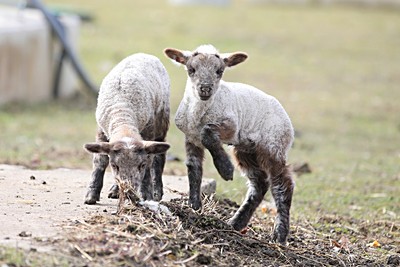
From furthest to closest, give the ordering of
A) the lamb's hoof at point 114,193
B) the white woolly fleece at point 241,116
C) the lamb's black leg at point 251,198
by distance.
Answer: the lamb's hoof at point 114,193, the lamb's black leg at point 251,198, the white woolly fleece at point 241,116

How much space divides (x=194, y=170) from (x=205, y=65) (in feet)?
3.16

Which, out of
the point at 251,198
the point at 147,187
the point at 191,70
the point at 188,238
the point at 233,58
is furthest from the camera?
the point at 251,198

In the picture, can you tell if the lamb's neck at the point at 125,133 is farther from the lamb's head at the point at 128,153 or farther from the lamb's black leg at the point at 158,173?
the lamb's black leg at the point at 158,173

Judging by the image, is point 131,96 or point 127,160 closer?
point 127,160

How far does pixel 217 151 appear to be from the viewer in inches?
325

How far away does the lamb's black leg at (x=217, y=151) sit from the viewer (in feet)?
27.0

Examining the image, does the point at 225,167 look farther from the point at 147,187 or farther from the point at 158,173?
the point at 158,173

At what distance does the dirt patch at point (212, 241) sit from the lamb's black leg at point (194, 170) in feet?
0.49

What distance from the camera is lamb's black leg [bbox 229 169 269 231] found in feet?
29.0

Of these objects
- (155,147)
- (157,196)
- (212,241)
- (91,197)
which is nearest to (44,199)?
(91,197)

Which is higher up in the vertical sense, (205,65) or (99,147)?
(205,65)

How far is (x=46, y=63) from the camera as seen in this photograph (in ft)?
61.1

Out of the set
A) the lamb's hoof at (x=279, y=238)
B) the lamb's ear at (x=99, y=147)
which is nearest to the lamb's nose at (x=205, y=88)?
the lamb's ear at (x=99, y=147)

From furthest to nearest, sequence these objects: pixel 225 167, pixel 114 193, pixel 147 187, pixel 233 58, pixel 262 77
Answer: pixel 262 77 < pixel 114 193 < pixel 147 187 < pixel 233 58 < pixel 225 167
